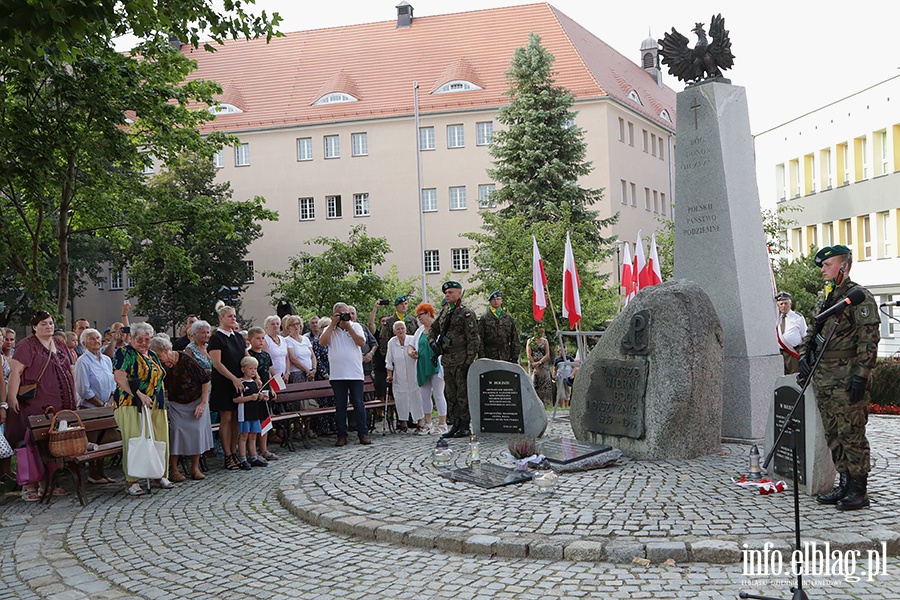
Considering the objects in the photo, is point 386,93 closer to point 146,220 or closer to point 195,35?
point 146,220

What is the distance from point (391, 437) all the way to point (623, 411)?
4.57 meters

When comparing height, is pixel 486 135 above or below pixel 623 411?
above

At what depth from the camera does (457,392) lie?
12.3m

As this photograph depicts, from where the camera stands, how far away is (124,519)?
27.5 feet

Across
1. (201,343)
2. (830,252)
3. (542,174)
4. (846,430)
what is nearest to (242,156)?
(542,174)

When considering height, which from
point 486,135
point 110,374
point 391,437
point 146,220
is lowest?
point 391,437

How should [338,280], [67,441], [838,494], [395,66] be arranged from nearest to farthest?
[838,494]
[67,441]
[338,280]
[395,66]

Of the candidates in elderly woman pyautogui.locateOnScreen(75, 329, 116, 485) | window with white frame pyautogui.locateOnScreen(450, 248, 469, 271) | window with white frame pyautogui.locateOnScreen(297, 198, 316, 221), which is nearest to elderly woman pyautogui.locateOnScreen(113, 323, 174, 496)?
elderly woman pyautogui.locateOnScreen(75, 329, 116, 485)

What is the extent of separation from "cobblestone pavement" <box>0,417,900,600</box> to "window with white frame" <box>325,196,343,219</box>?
45189mm

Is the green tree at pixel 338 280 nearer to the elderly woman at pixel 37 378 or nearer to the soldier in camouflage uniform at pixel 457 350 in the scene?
the soldier in camouflage uniform at pixel 457 350

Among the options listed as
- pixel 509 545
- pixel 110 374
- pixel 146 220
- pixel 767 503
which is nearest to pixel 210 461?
pixel 110 374

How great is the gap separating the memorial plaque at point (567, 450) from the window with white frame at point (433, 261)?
141 ft

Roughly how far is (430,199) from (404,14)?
1455 cm

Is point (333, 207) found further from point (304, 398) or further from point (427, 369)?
point (304, 398)
